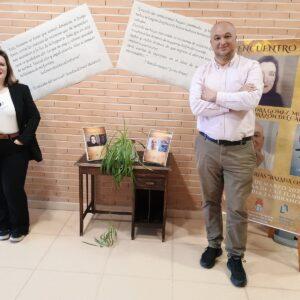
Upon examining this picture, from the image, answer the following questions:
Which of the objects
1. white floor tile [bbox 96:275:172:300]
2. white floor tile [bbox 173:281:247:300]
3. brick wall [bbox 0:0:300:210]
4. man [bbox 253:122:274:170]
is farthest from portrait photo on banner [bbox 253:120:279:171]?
white floor tile [bbox 96:275:172:300]

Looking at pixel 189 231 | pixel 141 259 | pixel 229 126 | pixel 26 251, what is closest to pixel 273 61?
pixel 229 126

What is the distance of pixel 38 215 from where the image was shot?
10.6 feet

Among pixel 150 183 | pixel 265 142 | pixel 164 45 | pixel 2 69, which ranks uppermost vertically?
pixel 164 45

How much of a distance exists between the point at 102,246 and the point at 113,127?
3.31ft

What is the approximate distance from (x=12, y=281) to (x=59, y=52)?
1798 millimetres

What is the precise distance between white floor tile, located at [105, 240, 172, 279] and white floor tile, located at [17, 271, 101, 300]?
0.58 ft

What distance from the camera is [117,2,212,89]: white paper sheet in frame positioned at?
2.83 meters

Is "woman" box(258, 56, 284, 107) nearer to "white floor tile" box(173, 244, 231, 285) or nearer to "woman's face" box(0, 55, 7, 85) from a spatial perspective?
"white floor tile" box(173, 244, 231, 285)

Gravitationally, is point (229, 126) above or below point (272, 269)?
above

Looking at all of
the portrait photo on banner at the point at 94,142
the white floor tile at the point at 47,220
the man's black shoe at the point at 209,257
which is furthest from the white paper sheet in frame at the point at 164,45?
the white floor tile at the point at 47,220

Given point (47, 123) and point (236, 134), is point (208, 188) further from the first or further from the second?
point (47, 123)

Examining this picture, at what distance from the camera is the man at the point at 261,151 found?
8.43ft

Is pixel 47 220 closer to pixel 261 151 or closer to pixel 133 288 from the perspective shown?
pixel 133 288

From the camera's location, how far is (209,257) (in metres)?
2.51
